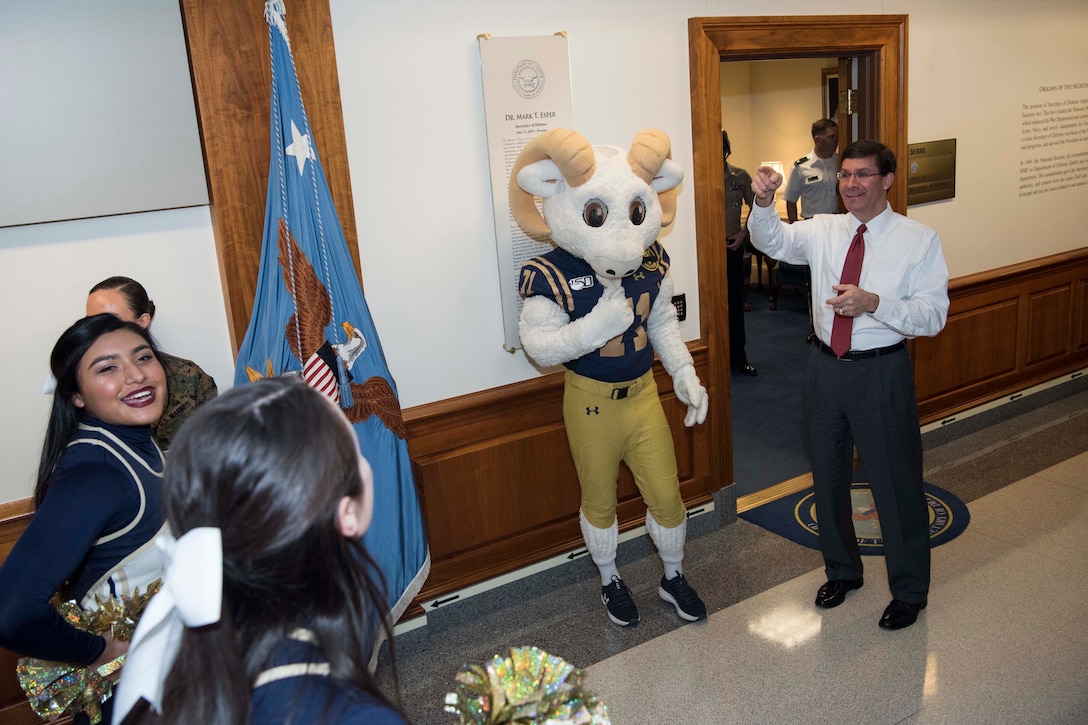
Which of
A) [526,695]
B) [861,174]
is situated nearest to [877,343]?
[861,174]

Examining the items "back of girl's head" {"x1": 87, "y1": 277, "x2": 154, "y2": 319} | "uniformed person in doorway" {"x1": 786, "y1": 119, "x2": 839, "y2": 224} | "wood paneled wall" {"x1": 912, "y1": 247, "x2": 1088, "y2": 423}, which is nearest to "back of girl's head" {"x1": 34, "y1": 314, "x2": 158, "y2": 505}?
"back of girl's head" {"x1": 87, "y1": 277, "x2": 154, "y2": 319}

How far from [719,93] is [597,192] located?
1.11m

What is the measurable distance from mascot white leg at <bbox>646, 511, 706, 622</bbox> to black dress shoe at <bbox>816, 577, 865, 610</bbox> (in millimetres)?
426

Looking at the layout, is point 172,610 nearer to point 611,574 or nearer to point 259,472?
point 259,472

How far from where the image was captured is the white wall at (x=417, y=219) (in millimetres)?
2486

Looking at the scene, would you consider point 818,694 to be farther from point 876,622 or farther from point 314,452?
point 314,452

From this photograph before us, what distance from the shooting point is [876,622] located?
2963mm

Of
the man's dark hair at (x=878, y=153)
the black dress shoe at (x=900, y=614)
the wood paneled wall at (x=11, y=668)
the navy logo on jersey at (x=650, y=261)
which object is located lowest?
the black dress shoe at (x=900, y=614)

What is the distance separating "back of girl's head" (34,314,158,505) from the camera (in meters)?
1.70

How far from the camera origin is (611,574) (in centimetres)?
317

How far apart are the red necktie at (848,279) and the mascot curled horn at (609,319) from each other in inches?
19.4

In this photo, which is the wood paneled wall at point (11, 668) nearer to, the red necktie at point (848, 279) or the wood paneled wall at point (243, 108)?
the wood paneled wall at point (243, 108)

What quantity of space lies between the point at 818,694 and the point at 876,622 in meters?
0.49

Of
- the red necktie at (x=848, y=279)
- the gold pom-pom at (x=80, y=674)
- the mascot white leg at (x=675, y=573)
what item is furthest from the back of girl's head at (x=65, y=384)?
the red necktie at (x=848, y=279)
